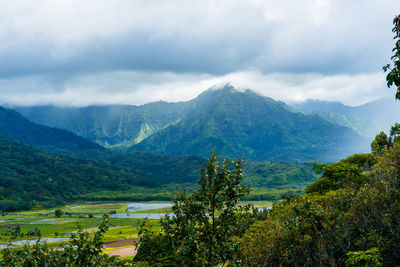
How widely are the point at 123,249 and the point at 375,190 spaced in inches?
3777

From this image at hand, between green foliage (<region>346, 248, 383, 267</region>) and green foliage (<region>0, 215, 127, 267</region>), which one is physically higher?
green foliage (<region>0, 215, 127, 267</region>)

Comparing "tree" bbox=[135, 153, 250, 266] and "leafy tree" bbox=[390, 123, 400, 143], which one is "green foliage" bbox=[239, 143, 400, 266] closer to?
"tree" bbox=[135, 153, 250, 266]

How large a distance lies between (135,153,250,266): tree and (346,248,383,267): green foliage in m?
7.18

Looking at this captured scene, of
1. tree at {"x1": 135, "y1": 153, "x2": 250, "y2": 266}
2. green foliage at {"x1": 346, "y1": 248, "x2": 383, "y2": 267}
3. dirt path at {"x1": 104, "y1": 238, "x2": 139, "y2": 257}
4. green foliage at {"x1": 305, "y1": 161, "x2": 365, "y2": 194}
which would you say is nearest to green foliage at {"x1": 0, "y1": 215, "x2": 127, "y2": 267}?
tree at {"x1": 135, "y1": 153, "x2": 250, "y2": 266}

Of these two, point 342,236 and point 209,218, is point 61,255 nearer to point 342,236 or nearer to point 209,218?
point 209,218

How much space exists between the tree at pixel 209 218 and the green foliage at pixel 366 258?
718 cm

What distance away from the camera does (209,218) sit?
16.1 metres

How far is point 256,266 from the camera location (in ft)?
66.0

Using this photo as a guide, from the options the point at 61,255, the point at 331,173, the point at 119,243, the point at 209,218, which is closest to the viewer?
the point at 61,255

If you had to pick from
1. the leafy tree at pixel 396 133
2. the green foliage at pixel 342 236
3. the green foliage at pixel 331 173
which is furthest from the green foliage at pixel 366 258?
the green foliage at pixel 331 173

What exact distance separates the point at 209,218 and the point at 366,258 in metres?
8.98

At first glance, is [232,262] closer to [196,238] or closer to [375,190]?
[196,238]

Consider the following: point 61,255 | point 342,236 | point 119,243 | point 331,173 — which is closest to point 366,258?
point 342,236

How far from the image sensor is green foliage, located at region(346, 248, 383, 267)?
55.7ft
